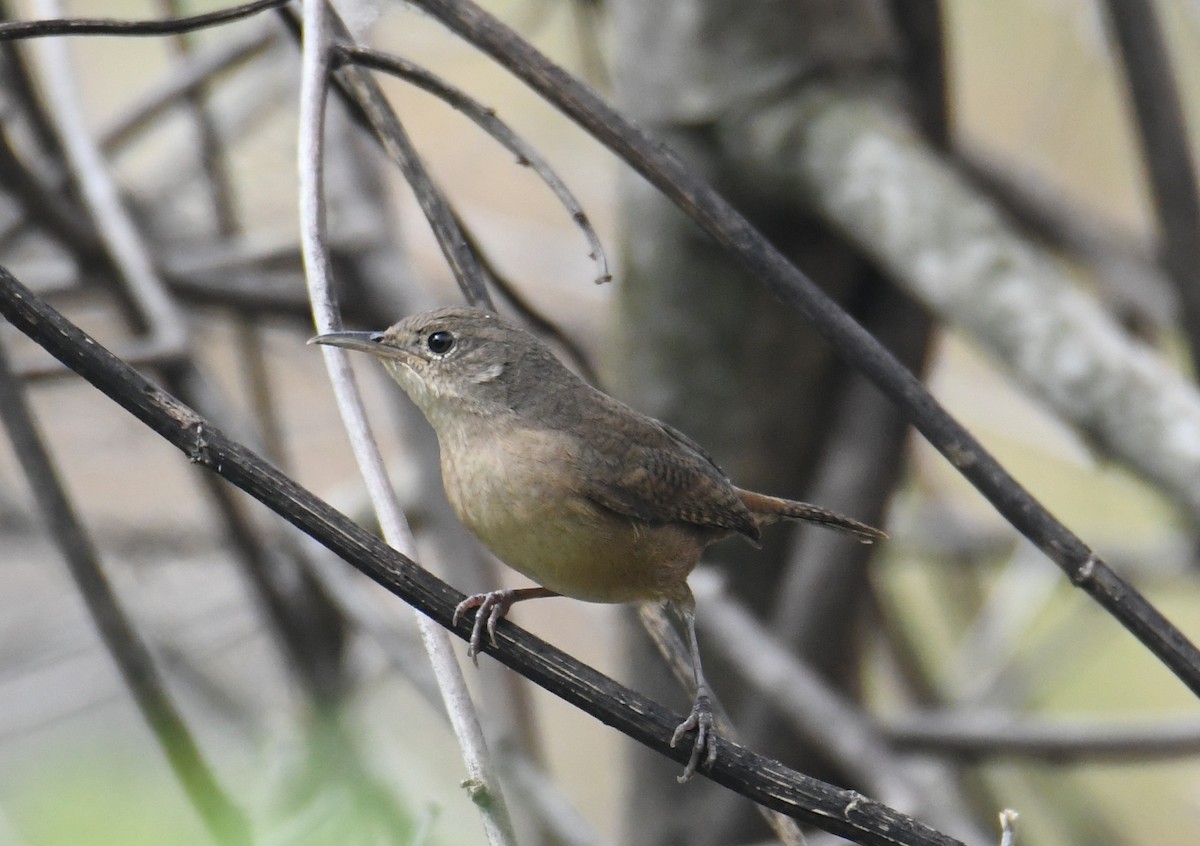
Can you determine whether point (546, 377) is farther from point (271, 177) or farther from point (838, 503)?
point (271, 177)

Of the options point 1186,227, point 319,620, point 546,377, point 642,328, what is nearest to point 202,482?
point 319,620

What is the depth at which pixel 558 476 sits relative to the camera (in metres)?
2.14

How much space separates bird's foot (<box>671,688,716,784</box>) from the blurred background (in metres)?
0.40

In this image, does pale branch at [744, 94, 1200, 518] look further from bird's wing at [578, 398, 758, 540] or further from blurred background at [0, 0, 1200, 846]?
bird's wing at [578, 398, 758, 540]

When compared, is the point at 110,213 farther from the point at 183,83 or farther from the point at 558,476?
the point at 558,476

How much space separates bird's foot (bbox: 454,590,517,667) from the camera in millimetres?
1662

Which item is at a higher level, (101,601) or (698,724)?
(101,601)

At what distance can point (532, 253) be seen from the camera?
18.7 feet

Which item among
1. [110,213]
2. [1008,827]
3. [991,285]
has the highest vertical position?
[110,213]

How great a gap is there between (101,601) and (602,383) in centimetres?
Answer: 152

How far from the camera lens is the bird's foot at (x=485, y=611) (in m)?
1.66

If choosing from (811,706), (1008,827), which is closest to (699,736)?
(1008,827)

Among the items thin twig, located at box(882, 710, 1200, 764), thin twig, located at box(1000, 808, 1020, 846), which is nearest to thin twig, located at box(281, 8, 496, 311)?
thin twig, located at box(1000, 808, 1020, 846)

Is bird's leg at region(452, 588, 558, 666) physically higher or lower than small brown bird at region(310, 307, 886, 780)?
lower
